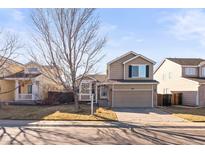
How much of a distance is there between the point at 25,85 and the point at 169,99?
55.3 feet

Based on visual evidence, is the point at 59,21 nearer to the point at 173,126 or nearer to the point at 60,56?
the point at 60,56

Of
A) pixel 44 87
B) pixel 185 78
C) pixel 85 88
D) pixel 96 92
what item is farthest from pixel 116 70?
pixel 44 87

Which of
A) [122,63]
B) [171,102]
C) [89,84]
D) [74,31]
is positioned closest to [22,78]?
[89,84]

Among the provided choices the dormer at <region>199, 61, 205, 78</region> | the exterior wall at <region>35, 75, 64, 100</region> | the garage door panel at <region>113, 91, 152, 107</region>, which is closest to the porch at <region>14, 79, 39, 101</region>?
the exterior wall at <region>35, 75, 64, 100</region>

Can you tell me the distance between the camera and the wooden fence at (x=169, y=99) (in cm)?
3542

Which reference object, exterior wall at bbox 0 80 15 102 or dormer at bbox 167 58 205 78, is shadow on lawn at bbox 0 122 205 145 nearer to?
exterior wall at bbox 0 80 15 102

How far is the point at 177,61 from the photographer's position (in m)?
39.2

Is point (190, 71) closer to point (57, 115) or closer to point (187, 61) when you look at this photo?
point (187, 61)

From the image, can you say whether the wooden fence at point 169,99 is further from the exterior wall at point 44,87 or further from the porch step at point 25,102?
the porch step at point 25,102

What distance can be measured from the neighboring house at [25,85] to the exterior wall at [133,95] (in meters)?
9.62

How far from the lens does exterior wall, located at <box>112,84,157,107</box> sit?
30703 millimetres

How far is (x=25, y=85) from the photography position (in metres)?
36.5
